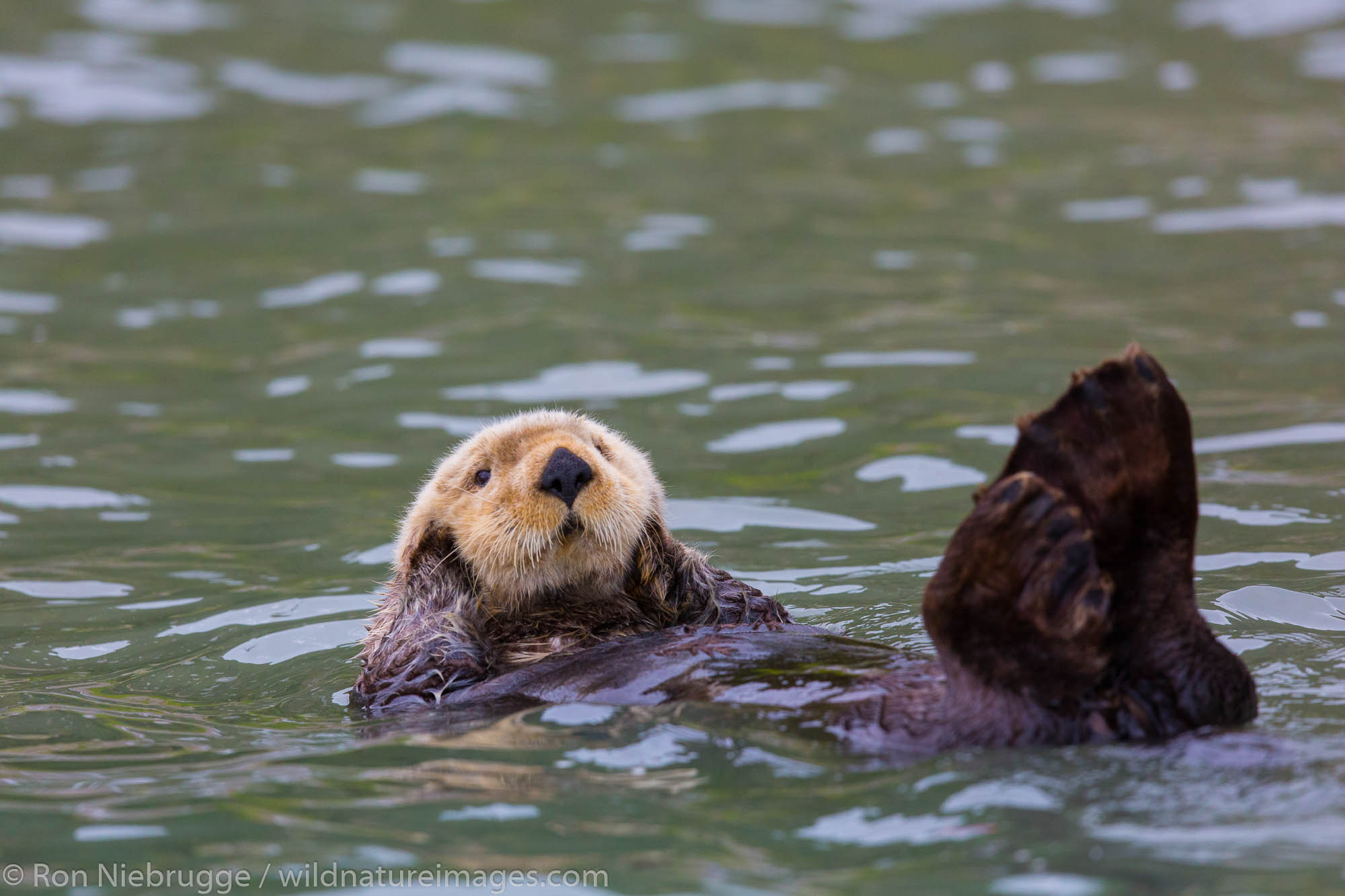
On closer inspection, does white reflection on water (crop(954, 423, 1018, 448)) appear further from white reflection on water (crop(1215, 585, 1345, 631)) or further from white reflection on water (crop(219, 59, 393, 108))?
white reflection on water (crop(219, 59, 393, 108))

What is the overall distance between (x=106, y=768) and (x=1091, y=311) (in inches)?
259

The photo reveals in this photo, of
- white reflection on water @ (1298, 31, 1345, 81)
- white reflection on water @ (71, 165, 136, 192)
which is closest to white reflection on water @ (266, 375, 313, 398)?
white reflection on water @ (71, 165, 136, 192)

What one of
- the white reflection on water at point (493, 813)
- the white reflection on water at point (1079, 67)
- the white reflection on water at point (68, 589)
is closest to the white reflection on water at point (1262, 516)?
the white reflection on water at point (493, 813)

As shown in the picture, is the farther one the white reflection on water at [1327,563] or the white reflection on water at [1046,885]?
the white reflection on water at [1327,563]

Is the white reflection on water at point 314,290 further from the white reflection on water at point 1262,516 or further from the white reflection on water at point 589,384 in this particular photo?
the white reflection on water at point 1262,516

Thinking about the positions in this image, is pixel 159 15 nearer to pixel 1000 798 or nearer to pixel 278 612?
pixel 278 612

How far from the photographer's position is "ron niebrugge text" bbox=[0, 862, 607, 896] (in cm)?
292

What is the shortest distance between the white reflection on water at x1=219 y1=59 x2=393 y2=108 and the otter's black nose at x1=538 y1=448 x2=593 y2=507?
1020cm

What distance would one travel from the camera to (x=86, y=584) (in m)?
5.83

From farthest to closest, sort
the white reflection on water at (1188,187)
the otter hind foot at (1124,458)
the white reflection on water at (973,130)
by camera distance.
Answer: the white reflection on water at (973,130), the white reflection on water at (1188,187), the otter hind foot at (1124,458)

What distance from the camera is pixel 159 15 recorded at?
15.1 m

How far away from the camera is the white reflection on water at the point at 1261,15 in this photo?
1522 centimetres

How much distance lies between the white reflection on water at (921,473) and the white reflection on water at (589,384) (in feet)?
4.84

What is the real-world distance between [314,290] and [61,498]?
11.0ft
